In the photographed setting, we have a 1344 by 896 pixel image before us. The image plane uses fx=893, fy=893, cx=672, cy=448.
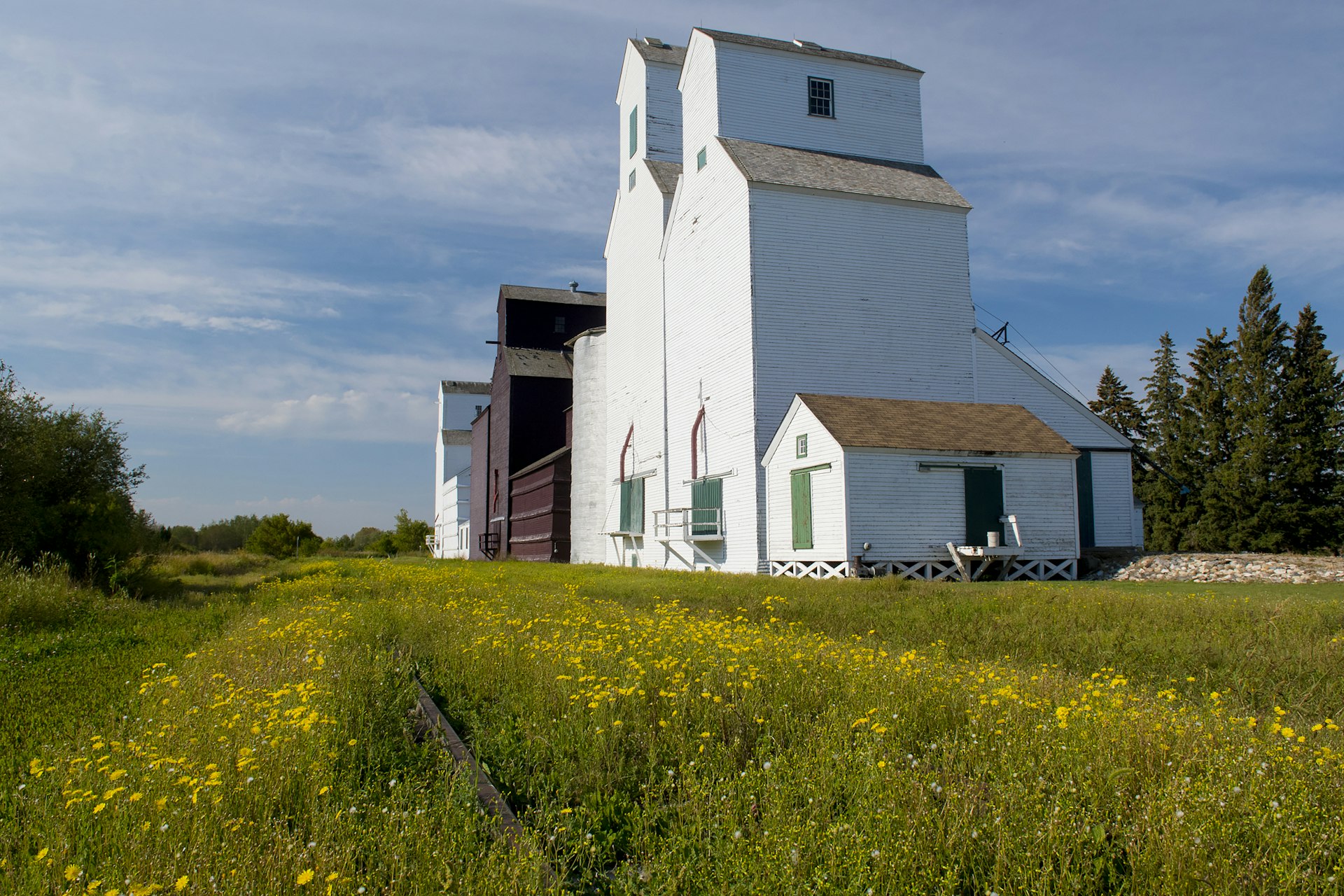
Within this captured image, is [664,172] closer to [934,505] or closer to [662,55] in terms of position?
[662,55]

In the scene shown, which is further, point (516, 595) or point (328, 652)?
point (516, 595)

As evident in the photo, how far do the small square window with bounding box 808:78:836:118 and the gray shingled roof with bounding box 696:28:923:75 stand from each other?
83 cm

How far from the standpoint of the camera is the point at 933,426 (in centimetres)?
2288

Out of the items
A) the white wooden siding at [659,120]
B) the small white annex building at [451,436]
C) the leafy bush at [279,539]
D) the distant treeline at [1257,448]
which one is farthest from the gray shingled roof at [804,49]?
the leafy bush at [279,539]

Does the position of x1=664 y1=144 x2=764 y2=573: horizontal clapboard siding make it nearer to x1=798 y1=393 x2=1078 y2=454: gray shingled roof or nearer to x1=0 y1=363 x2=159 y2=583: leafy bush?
x1=798 y1=393 x2=1078 y2=454: gray shingled roof

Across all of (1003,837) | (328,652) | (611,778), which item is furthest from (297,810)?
(328,652)

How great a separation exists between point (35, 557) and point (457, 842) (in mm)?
25367

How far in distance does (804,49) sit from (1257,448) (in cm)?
3334

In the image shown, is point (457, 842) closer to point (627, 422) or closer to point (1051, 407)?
point (1051, 407)

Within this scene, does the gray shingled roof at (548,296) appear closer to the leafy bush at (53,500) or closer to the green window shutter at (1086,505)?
the leafy bush at (53,500)

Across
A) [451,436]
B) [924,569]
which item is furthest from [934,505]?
[451,436]

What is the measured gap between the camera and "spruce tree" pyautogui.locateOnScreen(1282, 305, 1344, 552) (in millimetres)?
44281

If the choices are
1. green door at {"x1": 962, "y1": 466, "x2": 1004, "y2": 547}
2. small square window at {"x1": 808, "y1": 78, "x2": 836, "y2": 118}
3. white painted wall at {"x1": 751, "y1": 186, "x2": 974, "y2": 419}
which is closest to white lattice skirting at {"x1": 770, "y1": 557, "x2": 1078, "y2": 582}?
green door at {"x1": 962, "y1": 466, "x2": 1004, "y2": 547}

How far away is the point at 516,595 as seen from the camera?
52.6 feet
